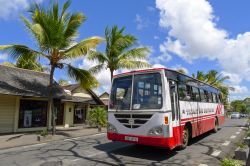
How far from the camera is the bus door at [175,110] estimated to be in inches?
355

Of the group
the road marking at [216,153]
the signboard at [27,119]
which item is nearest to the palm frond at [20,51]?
the signboard at [27,119]

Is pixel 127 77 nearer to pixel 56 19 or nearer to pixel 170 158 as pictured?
pixel 170 158

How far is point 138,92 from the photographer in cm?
925

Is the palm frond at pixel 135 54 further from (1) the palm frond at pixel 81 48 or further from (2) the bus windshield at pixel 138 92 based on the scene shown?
(2) the bus windshield at pixel 138 92

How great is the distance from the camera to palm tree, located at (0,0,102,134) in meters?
15.1

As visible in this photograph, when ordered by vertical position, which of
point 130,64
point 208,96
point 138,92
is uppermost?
point 130,64

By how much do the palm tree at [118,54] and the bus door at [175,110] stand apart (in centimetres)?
1285

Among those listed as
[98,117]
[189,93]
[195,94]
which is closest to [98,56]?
[98,117]

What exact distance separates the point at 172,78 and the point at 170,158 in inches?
109

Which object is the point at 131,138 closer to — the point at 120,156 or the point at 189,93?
the point at 120,156

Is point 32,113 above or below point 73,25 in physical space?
below

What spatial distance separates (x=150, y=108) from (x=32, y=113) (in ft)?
46.3

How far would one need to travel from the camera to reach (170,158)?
913 cm

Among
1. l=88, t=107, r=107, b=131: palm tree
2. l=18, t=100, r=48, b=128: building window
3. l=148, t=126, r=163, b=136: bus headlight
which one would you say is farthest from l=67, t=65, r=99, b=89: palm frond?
l=148, t=126, r=163, b=136: bus headlight
